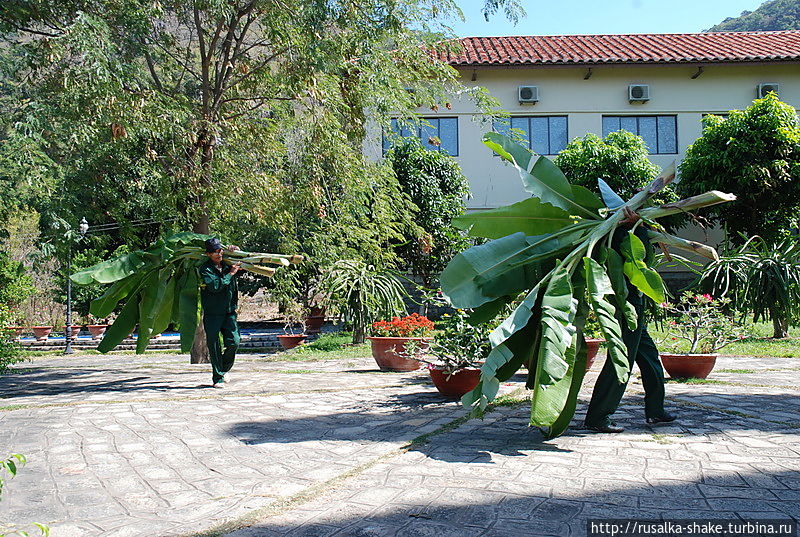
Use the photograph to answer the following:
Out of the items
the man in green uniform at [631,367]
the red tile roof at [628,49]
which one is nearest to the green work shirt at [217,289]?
the man in green uniform at [631,367]

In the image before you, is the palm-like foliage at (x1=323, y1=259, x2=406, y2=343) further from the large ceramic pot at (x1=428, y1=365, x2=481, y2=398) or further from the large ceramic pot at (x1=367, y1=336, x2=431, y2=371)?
the large ceramic pot at (x1=428, y1=365, x2=481, y2=398)

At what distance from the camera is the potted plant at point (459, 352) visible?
6820mm

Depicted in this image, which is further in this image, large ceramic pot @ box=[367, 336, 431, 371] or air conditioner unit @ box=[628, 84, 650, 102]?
air conditioner unit @ box=[628, 84, 650, 102]

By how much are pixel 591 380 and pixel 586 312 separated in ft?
13.2

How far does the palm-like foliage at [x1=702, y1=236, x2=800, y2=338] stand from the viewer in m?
13.0

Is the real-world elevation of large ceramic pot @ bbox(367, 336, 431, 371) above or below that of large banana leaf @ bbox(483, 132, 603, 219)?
below

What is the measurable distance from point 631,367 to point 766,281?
971cm

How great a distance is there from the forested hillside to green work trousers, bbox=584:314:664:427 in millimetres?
56494

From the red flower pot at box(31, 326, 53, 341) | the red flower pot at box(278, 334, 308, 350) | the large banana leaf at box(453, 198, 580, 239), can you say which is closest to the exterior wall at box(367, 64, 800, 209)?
the red flower pot at box(278, 334, 308, 350)

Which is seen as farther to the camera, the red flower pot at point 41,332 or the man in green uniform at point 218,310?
the red flower pot at point 41,332

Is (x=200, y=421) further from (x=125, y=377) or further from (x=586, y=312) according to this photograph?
(x=125, y=377)

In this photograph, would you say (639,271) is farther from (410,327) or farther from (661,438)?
(410,327)

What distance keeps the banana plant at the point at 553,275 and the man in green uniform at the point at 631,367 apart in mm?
90

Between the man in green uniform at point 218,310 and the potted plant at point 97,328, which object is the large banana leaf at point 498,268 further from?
the potted plant at point 97,328
